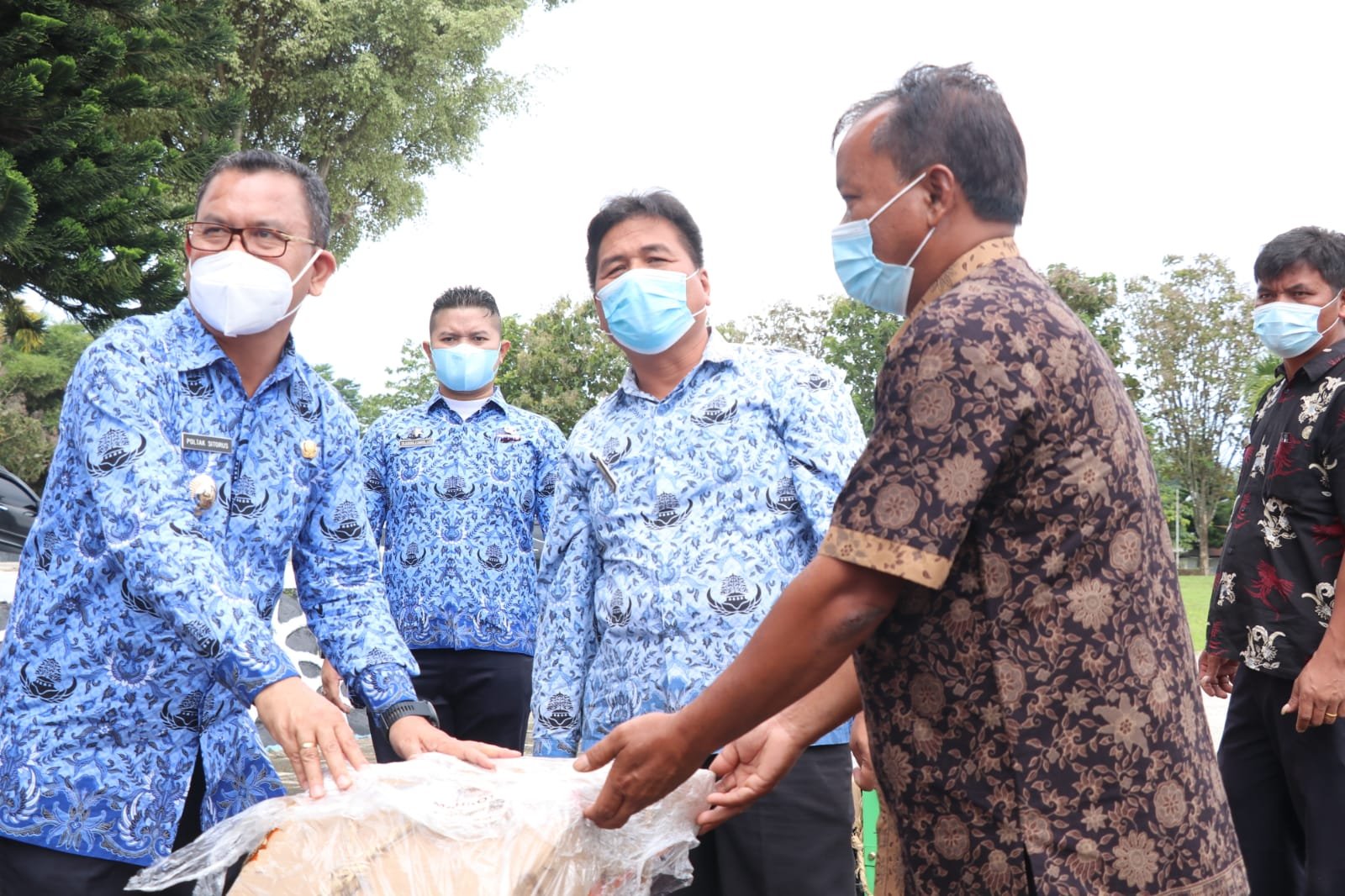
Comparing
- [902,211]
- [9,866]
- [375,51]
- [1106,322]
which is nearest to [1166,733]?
[902,211]

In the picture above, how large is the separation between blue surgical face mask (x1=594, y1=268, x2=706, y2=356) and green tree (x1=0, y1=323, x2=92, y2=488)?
25791 mm

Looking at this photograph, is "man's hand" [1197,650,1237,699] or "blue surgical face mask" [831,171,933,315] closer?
"blue surgical face mask" [831,171,933,315]

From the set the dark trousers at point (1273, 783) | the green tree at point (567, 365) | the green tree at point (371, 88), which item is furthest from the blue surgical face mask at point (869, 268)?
the green tree at point (567, 365)

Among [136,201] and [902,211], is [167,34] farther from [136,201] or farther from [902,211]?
[902,211]

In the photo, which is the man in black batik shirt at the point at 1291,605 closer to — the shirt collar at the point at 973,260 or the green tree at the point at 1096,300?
the shirt collar at the point at 973,260

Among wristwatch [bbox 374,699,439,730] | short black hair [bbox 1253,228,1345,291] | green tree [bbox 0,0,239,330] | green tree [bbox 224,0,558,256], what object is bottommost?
wristwatch [bbox 374,699,439,730]

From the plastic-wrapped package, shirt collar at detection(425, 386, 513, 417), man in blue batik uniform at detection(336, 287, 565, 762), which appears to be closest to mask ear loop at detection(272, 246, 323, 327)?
the plastic-wrapped package

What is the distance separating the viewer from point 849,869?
270 cm

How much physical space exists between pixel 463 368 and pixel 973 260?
3.65 m

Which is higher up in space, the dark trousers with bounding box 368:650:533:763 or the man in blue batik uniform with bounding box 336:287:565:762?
the man in blue batik uniform with bounding box 336:287:565:762

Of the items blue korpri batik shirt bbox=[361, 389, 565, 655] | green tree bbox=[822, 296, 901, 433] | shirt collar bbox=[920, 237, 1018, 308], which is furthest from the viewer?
green tree bbox=[822, 296, 901, 433]

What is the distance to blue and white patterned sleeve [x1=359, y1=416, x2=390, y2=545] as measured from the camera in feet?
16.3

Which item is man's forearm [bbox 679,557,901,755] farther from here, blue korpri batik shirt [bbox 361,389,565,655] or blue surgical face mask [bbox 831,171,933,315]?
blue korpri batik shirt [bbox 361,389,565,655]

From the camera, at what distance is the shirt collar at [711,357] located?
2.96m
